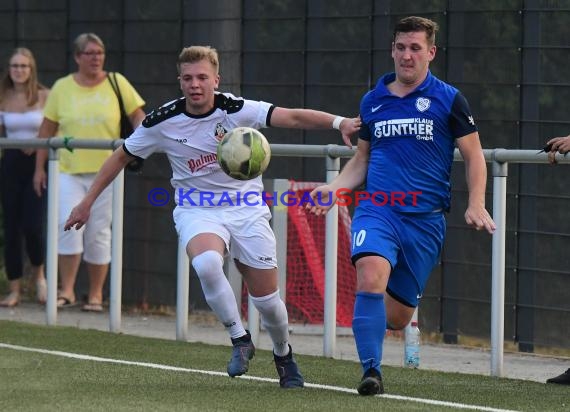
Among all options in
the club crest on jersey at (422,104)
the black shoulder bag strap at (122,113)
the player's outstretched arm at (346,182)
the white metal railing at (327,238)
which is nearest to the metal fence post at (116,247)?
the white metal railing at (327,238)

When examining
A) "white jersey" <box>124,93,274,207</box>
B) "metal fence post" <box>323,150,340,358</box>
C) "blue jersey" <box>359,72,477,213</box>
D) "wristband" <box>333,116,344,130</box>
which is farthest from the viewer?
"metal fence post" <box>323,150,340,358</box>

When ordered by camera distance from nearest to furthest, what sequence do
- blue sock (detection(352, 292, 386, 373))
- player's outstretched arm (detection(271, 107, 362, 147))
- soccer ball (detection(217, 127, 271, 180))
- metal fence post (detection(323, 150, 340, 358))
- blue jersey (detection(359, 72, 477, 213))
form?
blue sock (detection(352, 292, 386, 373))
blue jersey (detection(359, 72, 477, 213))
soccer ball (detection(217, 127, 271, 180))
player's outstretched arm (detection(271, 107, 362, 147))
metal fence post (detection(323, 150, 340, 358))

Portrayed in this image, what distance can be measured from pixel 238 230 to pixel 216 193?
30 centimetres

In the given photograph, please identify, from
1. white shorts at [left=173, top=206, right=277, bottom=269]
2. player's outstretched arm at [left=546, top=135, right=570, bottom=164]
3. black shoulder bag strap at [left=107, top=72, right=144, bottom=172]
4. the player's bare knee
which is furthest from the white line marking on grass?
black shoulder bag strap at [left=107, top=72, right=144, bottom=172]

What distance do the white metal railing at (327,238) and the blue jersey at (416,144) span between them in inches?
38.0

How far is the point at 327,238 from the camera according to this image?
10664 mm

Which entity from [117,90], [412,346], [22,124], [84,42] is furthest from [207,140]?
[22,124]

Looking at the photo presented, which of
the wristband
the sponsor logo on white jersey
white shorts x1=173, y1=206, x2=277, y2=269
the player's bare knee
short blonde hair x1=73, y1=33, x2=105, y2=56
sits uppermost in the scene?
short blonde hair x1=73, y1=33, x2=105, y2=56

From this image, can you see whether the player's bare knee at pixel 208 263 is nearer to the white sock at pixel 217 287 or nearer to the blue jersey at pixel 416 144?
the white sock at pixel 217 287

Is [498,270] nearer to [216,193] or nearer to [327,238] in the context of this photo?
[327,238]

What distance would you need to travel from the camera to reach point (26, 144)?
479 inches

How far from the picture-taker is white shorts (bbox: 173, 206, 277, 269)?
8922 mm

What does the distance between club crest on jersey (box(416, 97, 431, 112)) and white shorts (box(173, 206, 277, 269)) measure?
4.03 ft

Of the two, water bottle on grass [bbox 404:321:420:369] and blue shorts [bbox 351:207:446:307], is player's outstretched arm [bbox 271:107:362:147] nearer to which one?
blue shorts [bbox 351:207:446:307]
